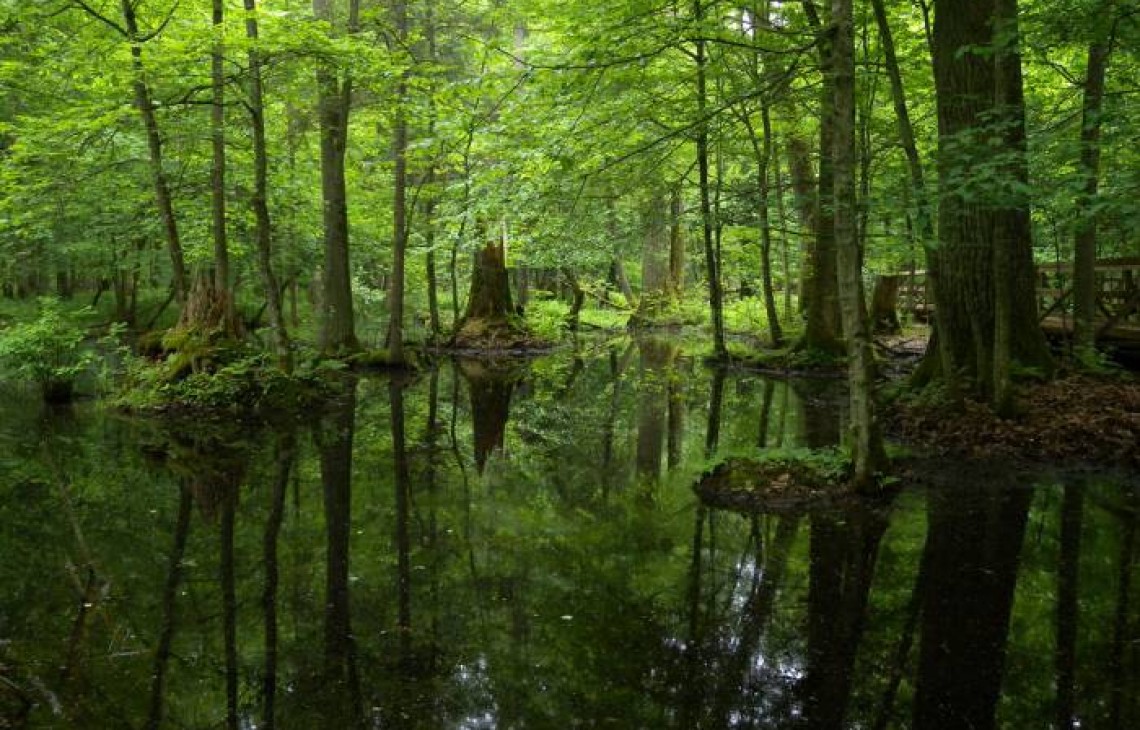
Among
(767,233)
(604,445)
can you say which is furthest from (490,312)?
(604,445)

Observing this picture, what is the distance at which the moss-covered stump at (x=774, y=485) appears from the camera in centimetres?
697

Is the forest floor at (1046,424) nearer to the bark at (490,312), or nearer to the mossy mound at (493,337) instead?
the mossy mound at (493,337)

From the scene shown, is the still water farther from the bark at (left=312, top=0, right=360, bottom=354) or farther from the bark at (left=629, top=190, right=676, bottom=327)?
the bark at (left=629, top=190, right=676, bottom=327)

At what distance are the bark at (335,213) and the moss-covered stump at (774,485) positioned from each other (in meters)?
10.5

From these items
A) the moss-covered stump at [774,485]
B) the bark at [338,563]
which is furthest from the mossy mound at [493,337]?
the moss-covered stump at [774,485]

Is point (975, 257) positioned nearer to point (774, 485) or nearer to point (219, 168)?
point (774, 485)

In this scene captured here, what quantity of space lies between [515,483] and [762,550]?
298cm

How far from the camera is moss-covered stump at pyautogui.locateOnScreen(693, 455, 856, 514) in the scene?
697 cm

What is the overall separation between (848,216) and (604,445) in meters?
4.54

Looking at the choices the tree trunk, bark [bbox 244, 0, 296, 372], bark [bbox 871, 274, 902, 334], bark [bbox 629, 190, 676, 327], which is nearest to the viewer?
bark [bbox 244, 0, 296, 372]

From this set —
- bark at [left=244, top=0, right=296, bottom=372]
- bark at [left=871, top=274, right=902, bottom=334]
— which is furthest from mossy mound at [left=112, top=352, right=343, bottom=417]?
bark at [left=871, top=274, right=902, bottom=334]

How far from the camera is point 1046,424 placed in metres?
8.63

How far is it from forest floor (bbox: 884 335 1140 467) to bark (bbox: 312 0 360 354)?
441 inches

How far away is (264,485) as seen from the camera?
7.82m
